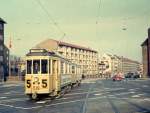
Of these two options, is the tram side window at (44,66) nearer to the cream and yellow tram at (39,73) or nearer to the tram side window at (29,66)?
the cream and yellow tram at (39,73)

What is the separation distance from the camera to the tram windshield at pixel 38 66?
72.4 feet

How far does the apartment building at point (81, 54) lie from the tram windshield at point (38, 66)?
107 meters

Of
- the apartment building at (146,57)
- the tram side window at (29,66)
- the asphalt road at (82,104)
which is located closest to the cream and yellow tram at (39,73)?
the tram side window at (29,66)

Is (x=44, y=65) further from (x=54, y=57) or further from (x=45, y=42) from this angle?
(x=45, y=42)

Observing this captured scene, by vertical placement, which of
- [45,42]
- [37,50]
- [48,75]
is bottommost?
[48,75]

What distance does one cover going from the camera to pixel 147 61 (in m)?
133

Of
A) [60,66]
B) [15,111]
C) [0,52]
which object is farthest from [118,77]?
[15,111]

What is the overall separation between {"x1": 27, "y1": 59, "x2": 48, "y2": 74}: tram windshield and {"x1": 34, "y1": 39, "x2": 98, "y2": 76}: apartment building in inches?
4214

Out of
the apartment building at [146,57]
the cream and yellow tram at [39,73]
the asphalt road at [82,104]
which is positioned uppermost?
the apartment building at [146,57]

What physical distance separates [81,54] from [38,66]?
439 feet

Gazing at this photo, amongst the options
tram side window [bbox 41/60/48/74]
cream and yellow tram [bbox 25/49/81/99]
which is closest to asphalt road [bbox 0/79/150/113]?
cream and yellow tram [bbox 25/49/81/99]

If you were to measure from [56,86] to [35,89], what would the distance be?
2283 millimetres

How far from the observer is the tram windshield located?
22.1 meters

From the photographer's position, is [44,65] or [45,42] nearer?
[44,65]
